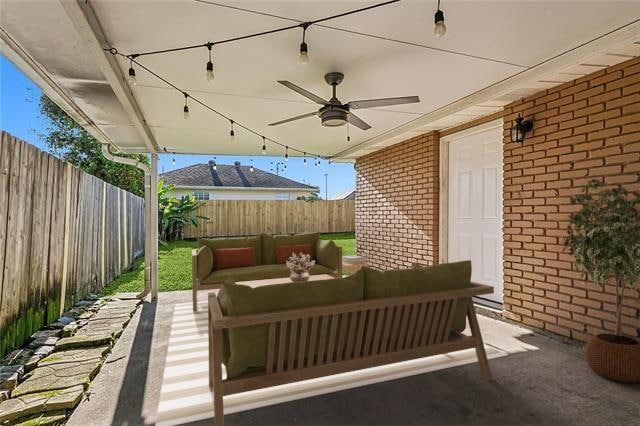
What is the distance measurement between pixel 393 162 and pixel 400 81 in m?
3.24

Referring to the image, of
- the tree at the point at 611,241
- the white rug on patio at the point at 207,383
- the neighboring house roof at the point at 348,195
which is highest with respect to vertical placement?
the neighboring house roof at the point at 348,195

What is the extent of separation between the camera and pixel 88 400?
249 cm

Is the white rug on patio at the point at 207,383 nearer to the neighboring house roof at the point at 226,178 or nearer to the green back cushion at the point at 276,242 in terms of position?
the green back cushion at the point at 276,242

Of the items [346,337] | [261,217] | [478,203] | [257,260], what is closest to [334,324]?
[346,337]

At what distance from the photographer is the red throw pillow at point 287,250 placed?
5598 mm

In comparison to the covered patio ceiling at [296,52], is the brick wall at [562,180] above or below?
below

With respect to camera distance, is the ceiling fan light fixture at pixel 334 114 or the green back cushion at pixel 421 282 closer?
the green back cushion at pixel 421 282

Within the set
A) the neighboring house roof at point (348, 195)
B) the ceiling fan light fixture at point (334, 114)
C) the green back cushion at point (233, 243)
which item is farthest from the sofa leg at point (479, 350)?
the neighboring house roof at point (348, 195)

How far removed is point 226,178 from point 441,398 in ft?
60.2

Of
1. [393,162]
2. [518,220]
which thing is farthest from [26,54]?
[393,162]

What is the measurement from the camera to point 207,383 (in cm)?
275

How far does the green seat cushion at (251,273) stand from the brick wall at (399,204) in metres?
1.82

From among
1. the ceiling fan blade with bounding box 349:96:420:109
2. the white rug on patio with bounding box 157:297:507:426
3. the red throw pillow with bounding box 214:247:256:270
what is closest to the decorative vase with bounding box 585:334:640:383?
the white rug on patio with bounding box 157:297:507:426

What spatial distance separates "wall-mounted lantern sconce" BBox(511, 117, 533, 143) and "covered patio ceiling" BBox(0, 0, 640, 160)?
31 centimetres
